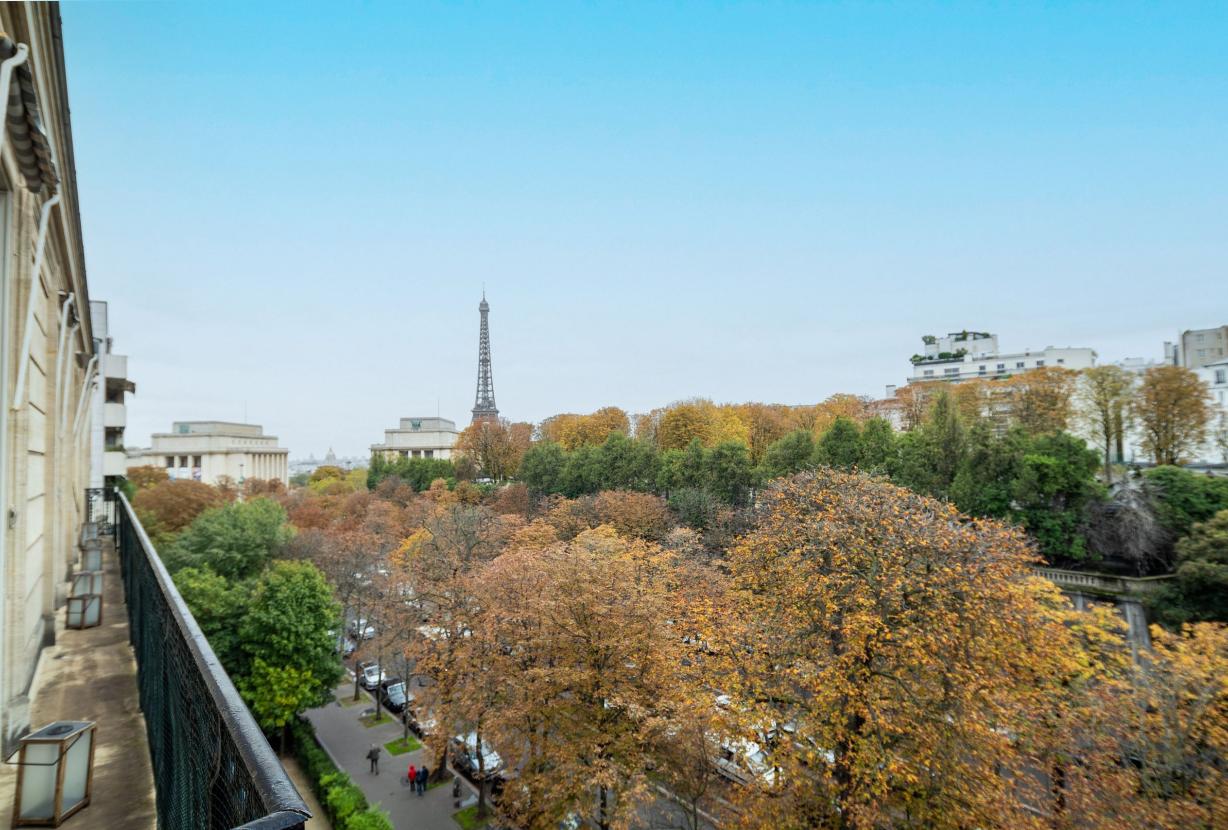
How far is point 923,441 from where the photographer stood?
31.2 meters

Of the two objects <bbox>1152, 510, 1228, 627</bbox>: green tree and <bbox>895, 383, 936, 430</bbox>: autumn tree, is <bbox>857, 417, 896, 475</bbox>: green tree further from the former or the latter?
<bbox>895, 383, 936, 430</bbox>: autumn tree

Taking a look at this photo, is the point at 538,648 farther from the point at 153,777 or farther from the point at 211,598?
the point at 211,598

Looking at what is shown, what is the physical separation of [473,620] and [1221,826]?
14.6 meters

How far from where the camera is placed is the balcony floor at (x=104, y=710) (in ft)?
14.3

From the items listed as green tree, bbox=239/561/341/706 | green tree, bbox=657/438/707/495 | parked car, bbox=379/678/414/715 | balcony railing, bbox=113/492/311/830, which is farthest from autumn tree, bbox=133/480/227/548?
balcony railing, bbox=113/492/311/830

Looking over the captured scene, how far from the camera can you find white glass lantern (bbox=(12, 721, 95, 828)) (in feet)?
13.3

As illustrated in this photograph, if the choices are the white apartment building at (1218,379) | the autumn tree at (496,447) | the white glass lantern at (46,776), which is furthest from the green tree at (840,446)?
the autumn tree at (496,447)

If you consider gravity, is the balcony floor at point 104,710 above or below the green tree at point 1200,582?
above

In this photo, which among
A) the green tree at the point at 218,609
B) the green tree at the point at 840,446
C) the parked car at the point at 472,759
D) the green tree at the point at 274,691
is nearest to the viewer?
the parked car at the point at 472,759

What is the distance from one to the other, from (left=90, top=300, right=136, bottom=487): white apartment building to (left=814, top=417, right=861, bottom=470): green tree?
2994 centimetres

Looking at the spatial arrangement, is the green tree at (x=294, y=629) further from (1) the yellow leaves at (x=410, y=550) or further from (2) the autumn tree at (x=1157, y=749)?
(2) the autumn tree at (x=1157, y=749)

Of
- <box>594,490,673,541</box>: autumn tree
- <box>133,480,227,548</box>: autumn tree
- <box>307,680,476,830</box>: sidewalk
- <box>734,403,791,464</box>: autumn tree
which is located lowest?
<box>307,680,476,830</box>: sidewalk

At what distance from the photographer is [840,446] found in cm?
3275

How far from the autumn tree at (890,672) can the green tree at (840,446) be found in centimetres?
1981
